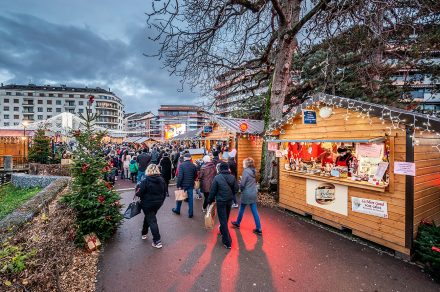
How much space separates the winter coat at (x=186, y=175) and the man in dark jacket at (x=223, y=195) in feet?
5.99

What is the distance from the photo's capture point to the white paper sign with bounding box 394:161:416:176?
4090mm

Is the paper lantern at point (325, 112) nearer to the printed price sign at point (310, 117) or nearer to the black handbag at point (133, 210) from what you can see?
the printed price sign at point (310, 117)

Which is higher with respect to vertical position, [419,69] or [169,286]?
[419,69]

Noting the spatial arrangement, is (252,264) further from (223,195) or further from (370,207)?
(370,207)

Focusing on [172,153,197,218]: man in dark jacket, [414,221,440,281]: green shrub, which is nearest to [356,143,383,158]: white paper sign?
[414,221,440,281]: green shrub

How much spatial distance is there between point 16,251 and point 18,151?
1927 cm

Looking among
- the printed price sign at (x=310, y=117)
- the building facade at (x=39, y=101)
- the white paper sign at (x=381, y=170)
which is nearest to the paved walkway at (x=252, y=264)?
the white paper sign at (x=381, y=170)

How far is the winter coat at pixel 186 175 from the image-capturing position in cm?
656

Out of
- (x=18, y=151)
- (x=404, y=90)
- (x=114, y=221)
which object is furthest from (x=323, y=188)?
(x=18, y=151)

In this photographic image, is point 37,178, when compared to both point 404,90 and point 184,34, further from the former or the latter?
point 404,90

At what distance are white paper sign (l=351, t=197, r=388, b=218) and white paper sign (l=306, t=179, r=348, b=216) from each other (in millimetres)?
255

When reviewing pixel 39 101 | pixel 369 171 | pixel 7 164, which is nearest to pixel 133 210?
pixel 369 171

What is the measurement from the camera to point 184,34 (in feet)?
21.2

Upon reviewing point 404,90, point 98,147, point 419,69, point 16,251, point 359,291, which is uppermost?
point 419,69
